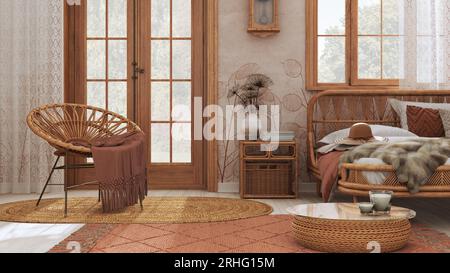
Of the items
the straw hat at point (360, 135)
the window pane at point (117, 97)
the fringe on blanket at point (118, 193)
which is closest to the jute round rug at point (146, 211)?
the fringe on blanket at point (118, 193)

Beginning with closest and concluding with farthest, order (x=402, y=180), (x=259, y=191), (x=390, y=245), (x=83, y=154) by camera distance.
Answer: (x=390, y=245)
(x=402, y=180)
(x=83, y=154)
(x=259, y=191)

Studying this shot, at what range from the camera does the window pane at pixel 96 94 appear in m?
5.34

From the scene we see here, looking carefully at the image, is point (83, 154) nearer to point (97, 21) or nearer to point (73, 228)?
point (73, 228)

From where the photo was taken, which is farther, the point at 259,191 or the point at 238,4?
the point at 238,4

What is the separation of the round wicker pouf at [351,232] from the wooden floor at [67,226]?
0.64m

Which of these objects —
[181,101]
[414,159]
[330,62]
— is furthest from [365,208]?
[181,101]

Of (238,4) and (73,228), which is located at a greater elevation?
(238,4)

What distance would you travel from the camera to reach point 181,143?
5.36 metres

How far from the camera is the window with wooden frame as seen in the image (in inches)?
201

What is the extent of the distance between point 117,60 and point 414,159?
10.3ft

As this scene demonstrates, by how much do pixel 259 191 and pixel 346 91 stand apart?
3.76 ft

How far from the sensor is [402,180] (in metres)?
3.17

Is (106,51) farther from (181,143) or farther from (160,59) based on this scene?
(181,143)

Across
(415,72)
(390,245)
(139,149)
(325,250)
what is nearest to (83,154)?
(139,149)
